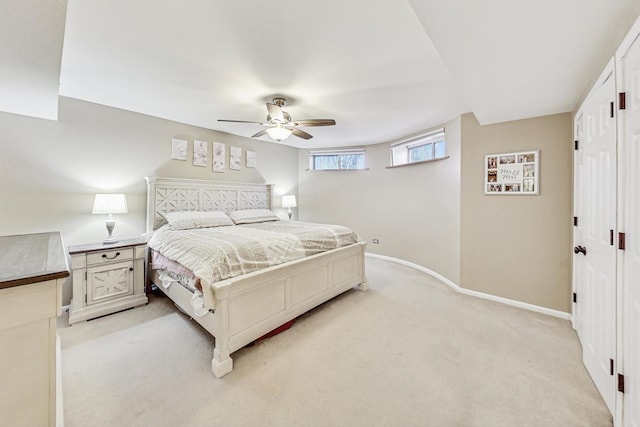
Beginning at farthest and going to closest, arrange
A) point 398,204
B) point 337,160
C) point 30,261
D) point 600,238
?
point 337,160
point 398,204
point 600,238
point 30,261

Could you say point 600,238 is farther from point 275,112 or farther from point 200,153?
point 200,153

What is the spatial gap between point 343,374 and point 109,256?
275 centimetres

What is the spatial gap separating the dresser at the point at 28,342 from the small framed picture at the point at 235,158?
3631mm

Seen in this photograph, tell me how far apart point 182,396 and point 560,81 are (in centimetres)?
369

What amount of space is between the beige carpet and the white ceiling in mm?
2228

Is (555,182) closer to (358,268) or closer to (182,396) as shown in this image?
(358,268)

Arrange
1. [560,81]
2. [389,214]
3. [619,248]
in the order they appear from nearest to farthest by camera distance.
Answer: [619,248]
[560,81]
[389,214]

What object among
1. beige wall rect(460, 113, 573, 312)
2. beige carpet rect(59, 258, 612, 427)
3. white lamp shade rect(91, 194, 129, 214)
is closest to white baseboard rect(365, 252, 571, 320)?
beige wall rect(460, 113, 573, 312)

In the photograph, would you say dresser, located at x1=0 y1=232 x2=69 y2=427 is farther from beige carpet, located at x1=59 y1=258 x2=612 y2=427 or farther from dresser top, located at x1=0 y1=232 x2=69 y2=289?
beige carpet, located at x1=59 y1=258 x2=612 y2=427

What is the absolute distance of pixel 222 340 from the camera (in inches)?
71.8

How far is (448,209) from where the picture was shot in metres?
3.65

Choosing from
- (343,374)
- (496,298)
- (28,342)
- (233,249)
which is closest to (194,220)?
(233,249)

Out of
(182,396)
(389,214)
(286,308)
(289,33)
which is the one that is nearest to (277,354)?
(286,308)

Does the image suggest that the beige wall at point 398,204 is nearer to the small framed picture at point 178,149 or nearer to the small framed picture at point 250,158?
the small framed picture at point 250,158
